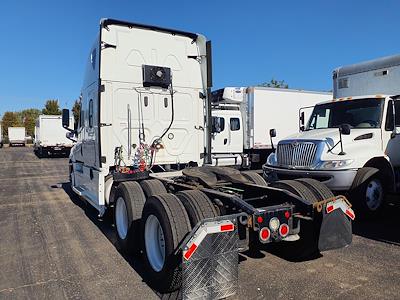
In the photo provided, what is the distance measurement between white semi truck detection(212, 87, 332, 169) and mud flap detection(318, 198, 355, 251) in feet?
34.3

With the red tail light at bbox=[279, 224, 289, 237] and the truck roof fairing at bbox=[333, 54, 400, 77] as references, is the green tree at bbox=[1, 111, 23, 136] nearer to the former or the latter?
the truck roof fairing at bbox=[333, 54, 400, 77]

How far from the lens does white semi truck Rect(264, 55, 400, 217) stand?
23.1 feet

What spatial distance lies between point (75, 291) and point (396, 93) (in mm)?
7694

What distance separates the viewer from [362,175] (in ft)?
22.8

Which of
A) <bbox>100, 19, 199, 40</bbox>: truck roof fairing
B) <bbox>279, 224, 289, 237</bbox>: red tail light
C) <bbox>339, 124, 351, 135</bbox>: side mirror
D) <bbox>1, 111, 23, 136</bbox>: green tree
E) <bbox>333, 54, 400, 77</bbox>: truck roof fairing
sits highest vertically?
<bbox>1, 111, 23, 136</bbox>: green tree

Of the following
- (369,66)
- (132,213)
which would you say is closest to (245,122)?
(369,66)

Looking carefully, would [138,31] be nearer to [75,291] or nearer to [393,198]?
[75,291]

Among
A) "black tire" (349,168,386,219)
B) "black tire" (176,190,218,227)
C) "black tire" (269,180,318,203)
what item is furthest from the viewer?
"black tire" (349,168,386,219)

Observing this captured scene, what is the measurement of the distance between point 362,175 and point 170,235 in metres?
4.65

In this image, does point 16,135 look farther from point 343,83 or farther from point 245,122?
point 343,83

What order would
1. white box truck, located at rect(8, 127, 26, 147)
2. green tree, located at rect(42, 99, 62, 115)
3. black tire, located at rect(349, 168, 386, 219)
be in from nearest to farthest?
black tire, located at rect(349, 168, 386, 219)
white box truck, located at rect(8, 127, 26, 147)
green tree, located at rect(42, 99, 62, 115)

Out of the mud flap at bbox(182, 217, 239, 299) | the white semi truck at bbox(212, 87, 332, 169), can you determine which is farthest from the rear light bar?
the white semi truck at bbox(212, 87, 332, 169)

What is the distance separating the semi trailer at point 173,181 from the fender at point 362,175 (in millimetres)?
2061

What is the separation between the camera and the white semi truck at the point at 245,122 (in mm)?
14898
